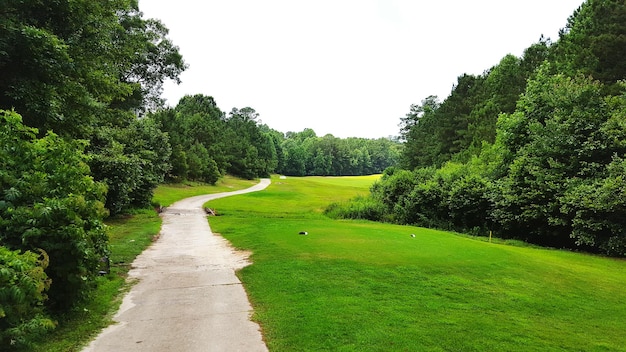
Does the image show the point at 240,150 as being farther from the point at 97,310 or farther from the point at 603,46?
the point at 97,310

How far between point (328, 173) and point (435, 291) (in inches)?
5690

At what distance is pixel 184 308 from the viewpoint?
8.80 metres

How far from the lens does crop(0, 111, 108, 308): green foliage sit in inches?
277

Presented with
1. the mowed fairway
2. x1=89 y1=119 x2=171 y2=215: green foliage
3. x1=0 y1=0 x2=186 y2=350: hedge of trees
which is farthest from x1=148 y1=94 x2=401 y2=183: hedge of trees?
the mowed fairway

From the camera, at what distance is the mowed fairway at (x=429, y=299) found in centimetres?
687

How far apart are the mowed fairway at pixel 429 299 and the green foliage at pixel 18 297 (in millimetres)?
3490

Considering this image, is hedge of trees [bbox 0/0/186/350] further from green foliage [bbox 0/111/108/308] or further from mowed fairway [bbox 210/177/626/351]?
mowed fairway [bbox 210/177/626/351]

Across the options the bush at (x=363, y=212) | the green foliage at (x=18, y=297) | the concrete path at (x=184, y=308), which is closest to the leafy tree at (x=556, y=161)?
the bush at (x=363, y=212)

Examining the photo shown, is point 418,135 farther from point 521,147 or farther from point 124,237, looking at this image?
point 124,237

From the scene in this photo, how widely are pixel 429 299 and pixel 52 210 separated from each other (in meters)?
7.81

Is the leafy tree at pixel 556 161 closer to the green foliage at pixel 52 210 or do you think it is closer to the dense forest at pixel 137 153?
the dense forest at pixel 137 153

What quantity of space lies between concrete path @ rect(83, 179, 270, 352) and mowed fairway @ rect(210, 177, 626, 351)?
1.63ft

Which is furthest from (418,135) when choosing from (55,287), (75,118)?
(55,287)

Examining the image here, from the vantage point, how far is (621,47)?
28.2 metres
